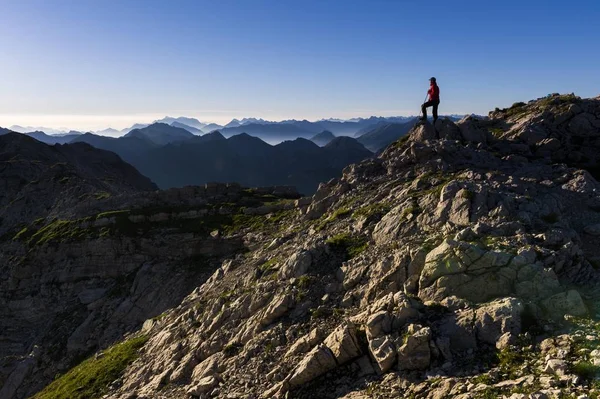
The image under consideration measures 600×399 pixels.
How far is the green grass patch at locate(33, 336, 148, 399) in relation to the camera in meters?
29.8

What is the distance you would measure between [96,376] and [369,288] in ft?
76.1

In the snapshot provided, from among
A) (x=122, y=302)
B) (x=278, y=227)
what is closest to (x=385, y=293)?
(x=278, y=227)

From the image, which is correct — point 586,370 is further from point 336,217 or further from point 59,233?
point 59,233

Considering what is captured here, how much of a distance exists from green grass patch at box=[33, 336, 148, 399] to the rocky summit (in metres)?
0.18

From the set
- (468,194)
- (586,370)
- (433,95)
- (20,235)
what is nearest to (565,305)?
(586,370)

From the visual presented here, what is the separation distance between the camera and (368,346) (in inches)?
699

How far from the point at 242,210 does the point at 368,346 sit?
144 feet

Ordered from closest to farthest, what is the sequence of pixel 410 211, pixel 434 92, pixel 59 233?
1. pixel 410 211
2. pixel 434 92
3. pixel 59 233

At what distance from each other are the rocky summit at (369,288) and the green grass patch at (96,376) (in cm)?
18

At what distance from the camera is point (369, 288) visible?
72.5 ft

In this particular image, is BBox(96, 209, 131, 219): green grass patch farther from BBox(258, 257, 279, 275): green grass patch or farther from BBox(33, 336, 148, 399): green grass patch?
BBox(258, 257, 279, 275): green grass patch

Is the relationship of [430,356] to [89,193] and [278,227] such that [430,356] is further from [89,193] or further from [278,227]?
[89,193]

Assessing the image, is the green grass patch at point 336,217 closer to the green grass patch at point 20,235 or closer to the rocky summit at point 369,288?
the rocky summit at point 369,288

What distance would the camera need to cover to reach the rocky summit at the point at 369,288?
15906 millimetres
